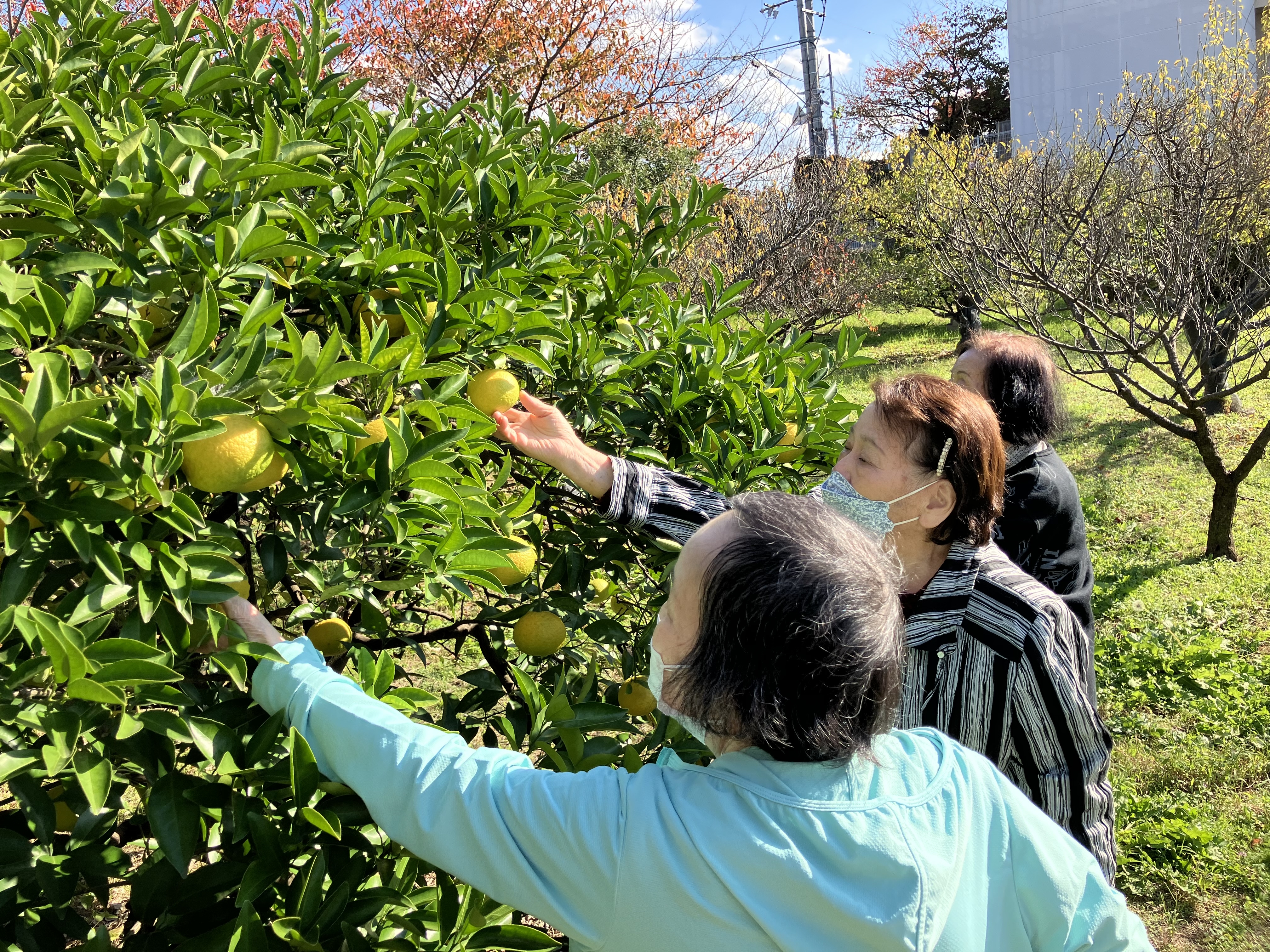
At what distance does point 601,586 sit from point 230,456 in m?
1.28

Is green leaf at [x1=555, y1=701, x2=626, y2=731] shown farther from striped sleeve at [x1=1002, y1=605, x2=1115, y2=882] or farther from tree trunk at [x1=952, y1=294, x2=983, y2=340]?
tree trunk at [x1=952, y1=294, x2=983, y2=340]

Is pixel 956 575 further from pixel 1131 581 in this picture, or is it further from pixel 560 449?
pixel 1131 581

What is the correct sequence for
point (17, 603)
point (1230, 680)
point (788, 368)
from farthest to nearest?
point (1230, 680), point (788, 368), point (17, 603)

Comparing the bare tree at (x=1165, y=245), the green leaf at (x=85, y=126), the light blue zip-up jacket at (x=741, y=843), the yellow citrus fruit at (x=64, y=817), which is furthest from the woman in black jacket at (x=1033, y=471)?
the bare tree at (x=1165, y=245)

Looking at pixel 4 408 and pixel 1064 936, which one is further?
pixel 1064 936

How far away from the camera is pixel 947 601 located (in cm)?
Result: 168

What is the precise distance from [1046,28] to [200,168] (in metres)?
22.5

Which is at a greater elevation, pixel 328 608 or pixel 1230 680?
pixel 328 608

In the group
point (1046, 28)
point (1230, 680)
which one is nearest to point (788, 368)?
point (1230, 680)

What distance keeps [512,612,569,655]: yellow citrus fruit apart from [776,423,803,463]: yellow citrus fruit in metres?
0.64

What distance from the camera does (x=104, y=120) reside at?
134 cm

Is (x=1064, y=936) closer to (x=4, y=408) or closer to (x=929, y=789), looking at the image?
(x=929, y=789)

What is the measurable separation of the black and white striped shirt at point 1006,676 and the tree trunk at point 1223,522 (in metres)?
5.08

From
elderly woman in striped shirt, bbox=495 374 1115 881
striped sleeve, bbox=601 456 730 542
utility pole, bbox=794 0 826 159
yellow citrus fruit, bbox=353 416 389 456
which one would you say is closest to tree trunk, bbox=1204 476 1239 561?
elderly woman in striped shirt, bbox=495 374 1115 881
